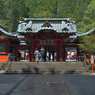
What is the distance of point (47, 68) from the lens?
16.0 metres

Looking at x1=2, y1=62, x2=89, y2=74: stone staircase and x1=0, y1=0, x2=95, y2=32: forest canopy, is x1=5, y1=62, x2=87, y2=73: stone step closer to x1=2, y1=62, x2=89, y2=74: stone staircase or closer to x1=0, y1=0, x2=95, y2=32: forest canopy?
x1=2, y1=62, x2=89, y2=74: stone staircase

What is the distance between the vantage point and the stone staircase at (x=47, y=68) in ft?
50.2

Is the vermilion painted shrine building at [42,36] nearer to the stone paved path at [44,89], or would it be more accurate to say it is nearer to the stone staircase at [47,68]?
the stone staircase at [47,68]

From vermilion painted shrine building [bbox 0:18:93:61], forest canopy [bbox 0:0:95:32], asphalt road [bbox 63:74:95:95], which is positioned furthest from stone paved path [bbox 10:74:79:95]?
forest canopy [bbox 0:0:95:32]

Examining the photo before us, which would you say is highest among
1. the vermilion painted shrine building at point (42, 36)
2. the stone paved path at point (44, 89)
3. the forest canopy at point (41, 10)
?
the forest canopy at point (41, 10)

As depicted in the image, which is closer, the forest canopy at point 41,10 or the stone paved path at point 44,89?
the stone paved path at point 44,89

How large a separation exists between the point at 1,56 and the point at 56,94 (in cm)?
1866

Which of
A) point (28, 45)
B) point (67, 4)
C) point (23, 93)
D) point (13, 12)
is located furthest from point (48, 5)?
point (23, 93)

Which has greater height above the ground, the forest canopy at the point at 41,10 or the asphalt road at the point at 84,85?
the forest canopy at the point at 41,10

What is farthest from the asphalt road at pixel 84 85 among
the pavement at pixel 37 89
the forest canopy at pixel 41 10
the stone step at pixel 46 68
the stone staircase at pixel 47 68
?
the forest canopy at pixel 41 10

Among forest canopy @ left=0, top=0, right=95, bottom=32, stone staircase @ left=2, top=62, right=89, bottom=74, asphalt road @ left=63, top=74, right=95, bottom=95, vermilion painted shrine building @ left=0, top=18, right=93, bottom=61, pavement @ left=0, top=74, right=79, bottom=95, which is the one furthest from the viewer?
forest canopy @ left=0, top=0, right=95, bottom=32

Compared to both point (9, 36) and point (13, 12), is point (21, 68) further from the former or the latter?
point (13, 12)

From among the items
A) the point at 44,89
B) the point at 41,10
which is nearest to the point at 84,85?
the point at 44,89

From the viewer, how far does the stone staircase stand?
15289 millimetres
